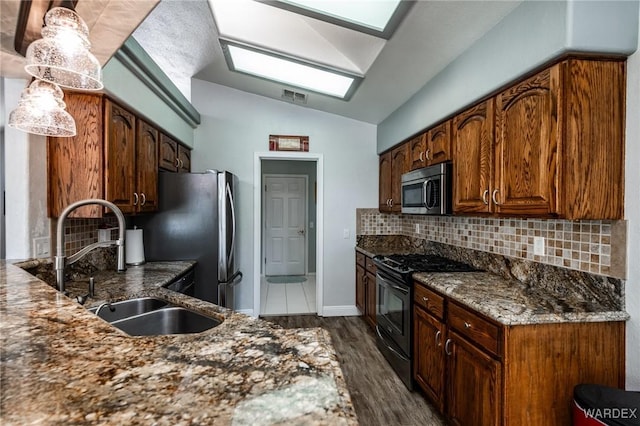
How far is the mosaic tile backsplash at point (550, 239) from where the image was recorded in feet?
4.96

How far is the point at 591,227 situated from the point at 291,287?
4.38m

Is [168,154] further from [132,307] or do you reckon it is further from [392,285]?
[392,285]

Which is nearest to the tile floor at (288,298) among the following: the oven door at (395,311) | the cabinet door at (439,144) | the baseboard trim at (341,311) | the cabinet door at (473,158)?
the baseboard trim at (341,311)

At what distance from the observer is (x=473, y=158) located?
2.09 meters

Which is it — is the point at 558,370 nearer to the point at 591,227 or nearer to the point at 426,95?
the point at 591,227

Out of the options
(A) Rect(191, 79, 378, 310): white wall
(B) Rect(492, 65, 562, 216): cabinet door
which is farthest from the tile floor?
(B) Rect(492, 65, 562, 216): cabinet door

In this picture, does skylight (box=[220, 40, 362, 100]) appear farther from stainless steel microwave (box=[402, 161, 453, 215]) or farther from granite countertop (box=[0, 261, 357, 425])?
granite countertop (box=[0, 261, 357, 425])

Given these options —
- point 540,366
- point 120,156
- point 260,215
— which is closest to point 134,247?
point 120,156

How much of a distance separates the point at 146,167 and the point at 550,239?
9.58 feet

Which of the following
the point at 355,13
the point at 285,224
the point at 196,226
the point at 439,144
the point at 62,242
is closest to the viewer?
the point at 62,242

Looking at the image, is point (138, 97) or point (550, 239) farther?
point (138, 97)

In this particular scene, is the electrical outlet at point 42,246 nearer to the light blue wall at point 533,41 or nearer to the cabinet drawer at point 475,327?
the cabinet drawer at point 475,327

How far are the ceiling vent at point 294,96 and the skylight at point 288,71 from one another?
231 millimetres

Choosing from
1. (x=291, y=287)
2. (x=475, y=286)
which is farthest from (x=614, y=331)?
(x=291, y=287)
